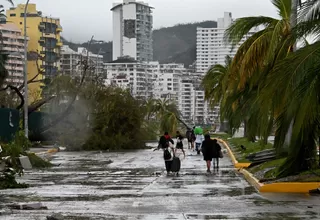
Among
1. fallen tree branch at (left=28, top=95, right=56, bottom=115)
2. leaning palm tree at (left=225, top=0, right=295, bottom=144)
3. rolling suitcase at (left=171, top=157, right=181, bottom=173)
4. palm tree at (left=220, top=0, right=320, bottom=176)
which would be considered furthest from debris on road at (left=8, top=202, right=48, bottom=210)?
fallen tree branch at (left=28, top=95, right=56, bottom=115)

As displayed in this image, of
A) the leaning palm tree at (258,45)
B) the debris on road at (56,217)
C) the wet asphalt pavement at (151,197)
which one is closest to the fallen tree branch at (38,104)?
the wet asphalt pavement at (151,197)

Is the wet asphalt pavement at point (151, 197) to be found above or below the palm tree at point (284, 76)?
below

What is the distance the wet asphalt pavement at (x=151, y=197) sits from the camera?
48.0ft

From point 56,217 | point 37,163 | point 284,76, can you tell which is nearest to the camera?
point 56,217

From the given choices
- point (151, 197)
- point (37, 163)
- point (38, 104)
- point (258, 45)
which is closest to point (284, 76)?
point (151, 197)

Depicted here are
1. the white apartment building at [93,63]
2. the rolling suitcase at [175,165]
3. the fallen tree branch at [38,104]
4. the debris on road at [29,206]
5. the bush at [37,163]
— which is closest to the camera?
the debris on road at [29,206]

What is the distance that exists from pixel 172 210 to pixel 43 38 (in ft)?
410

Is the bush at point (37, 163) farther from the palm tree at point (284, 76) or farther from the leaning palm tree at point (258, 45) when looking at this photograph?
the leaning palm tree at point (258, 45)

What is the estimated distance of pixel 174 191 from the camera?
65.1ft

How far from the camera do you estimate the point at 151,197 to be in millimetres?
18141

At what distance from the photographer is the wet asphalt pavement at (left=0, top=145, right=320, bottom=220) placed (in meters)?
14.6

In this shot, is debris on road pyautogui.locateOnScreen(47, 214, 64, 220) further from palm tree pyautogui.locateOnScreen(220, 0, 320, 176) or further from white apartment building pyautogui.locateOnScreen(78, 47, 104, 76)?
white apartment building pyautogui.locateOnScreen(78, 47, 104, 76)

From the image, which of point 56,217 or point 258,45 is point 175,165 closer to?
point 258,45

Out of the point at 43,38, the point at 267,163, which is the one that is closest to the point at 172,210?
the point at 267,163
